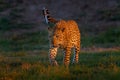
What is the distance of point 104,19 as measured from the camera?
101 ft

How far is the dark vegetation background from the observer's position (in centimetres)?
1535

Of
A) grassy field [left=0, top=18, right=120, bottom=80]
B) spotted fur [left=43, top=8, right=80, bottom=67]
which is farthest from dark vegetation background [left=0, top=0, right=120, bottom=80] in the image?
spotted fur [left=43, top=8, right=80, bottom=67]

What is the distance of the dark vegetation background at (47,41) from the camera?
15.4 meters

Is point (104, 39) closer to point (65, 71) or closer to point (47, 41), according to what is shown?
point (47, 41)

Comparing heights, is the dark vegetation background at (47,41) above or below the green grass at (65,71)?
above

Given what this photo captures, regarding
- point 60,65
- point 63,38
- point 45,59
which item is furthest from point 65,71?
point 45,59

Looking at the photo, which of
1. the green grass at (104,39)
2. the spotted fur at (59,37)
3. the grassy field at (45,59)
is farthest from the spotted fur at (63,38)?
the green grass at (104,39)

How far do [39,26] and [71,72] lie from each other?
53.2 ft

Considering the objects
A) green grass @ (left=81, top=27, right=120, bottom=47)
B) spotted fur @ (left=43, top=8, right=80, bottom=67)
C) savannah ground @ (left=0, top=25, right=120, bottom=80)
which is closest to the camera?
savannah ground @ (left=0, top=25, right=120, bottom=80)

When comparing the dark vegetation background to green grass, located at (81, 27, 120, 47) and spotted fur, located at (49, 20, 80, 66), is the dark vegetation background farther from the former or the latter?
spotted fur, located at (49, 20, 80, 66)

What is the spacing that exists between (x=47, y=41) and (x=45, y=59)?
7.01 m

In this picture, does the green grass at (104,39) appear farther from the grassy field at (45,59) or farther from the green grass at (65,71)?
the green grass at (65,71)

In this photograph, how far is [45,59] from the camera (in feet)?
63.4

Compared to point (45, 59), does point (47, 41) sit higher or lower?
higher
